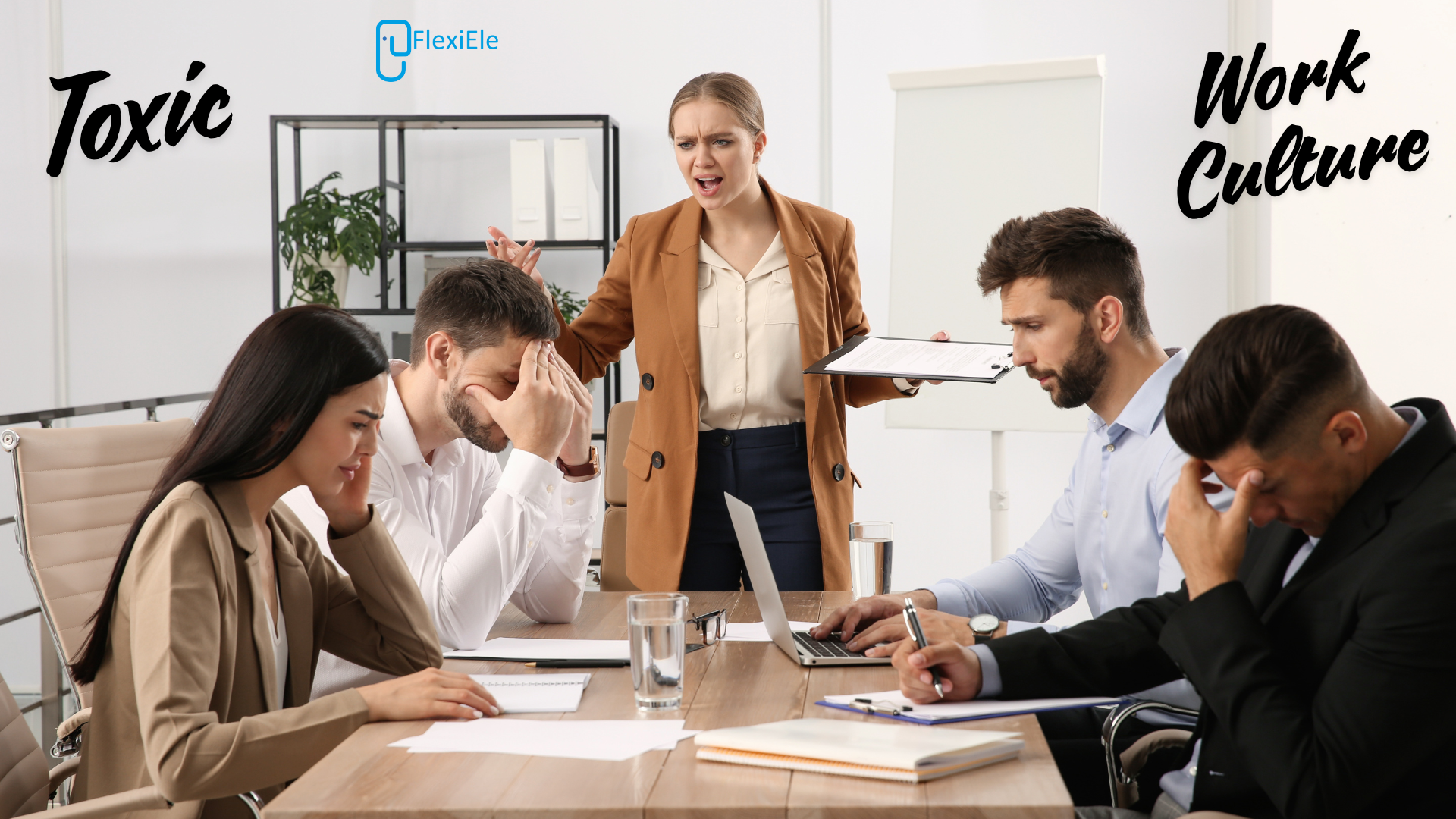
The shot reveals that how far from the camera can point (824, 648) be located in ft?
5.17

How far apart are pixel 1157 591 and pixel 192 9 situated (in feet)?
13.8

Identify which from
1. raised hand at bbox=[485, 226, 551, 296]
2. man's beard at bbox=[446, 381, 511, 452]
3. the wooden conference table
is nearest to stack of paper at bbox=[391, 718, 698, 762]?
the wooden conference table

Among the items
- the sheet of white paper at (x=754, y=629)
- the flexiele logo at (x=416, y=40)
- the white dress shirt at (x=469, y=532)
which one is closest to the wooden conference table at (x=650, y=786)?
the sheet of white paper at (x=754, y=629)

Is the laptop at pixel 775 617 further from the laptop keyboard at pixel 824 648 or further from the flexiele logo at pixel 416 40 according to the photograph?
the flexiele logo at pixel 416 40

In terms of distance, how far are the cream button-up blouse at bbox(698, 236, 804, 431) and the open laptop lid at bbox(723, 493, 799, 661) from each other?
90 centimetres

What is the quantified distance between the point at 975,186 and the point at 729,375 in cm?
164

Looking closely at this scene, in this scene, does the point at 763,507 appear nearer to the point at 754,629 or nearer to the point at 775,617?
the point at 754,629

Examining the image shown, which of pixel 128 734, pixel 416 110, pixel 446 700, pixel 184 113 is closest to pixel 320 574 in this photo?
pixel 128 734

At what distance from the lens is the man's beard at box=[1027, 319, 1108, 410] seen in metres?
1.95

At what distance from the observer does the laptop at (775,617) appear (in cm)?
151

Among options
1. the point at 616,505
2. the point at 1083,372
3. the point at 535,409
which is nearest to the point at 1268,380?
the point at 1083,372

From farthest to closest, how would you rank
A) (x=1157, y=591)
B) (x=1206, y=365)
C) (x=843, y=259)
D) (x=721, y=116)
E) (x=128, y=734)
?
(x=843, y=259), (x=721, y=116), (x=1157, y=591), (x=128, y=734), (x=1206, y=365)

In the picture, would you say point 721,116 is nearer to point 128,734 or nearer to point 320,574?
point 320,574

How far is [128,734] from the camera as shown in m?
1.40
